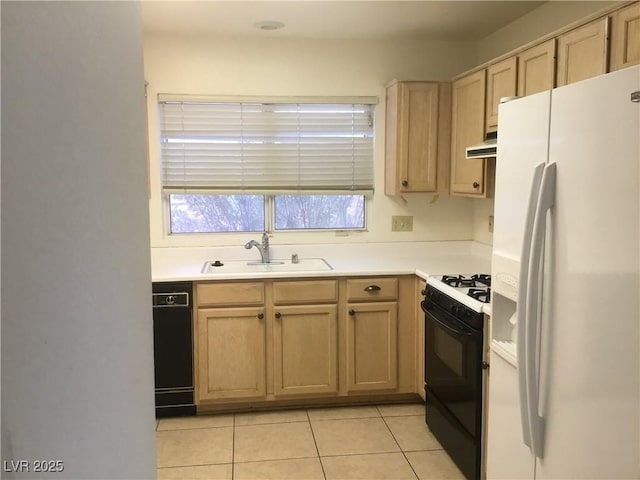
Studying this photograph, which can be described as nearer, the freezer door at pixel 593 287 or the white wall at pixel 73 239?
the white wall at pixel 73 239

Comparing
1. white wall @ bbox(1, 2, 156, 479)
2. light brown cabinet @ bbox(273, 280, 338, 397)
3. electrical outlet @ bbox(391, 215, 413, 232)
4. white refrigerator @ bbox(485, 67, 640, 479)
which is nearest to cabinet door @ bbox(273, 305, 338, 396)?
light brown cabinet @ bbox(273, 280, 338, 397)

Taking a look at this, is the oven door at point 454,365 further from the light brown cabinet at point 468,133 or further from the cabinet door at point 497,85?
the cabinet door at point 497,85

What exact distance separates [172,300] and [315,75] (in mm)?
1796

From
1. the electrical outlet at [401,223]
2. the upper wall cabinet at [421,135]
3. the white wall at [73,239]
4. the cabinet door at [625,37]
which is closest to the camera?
the white wall at [73,239]

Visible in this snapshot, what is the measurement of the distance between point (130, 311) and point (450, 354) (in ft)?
7.02

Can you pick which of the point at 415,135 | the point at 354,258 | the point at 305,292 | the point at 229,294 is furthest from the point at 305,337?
the point at 415,135

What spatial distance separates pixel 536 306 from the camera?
5.35ft

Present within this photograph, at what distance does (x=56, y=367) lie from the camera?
23.9 inches

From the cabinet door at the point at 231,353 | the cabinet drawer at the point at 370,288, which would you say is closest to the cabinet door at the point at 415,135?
the cabinet drawer at the point at 370,288

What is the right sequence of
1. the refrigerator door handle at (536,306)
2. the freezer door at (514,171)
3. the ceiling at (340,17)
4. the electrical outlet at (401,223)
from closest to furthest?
the refrigerator door handle at (536,306)
the freezer door at (514,171)
the ceiling at (340,17)
the electrical outlet at (401,223)

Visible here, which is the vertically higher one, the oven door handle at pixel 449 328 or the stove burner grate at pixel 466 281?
the stove burner grate at pixel 466 281

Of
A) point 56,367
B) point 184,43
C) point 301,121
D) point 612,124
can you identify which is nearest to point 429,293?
point 301,121

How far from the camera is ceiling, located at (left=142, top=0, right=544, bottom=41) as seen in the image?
3.10 metres

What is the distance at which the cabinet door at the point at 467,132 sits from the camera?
319 cm
